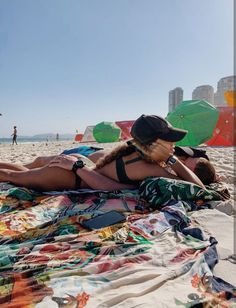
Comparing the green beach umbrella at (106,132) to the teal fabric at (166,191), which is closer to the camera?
the teal fabric at (166,191)

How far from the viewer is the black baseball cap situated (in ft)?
7.35

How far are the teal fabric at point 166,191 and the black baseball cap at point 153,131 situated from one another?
1.11 feet

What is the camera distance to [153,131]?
2.24m

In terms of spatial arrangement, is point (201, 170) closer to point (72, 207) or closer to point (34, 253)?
point (72, 207)

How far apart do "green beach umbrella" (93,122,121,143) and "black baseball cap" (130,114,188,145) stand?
1550cm

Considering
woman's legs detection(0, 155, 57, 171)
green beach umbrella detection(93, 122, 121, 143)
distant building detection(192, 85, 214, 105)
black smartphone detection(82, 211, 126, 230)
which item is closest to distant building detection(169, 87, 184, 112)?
distant building detection(192, 85, 214, 105)

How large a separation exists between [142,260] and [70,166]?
131 cm

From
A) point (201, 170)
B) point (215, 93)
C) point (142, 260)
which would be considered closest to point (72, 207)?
point (142, 260)

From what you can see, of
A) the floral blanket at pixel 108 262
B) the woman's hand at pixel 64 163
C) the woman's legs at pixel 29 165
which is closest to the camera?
the floral blanket at pixel 108 262

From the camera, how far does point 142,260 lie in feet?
3.99

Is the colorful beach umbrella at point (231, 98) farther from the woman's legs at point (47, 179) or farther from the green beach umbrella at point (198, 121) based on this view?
the woman's legs at point (47, 179)

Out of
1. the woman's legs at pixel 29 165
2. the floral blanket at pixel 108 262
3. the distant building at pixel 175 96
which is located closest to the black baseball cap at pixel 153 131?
the floral blanket at pixel 108 262

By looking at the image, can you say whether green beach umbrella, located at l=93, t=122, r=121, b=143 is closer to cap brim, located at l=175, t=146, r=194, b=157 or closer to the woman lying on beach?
cap brim, located at l=175, t=146, r=194, b=157

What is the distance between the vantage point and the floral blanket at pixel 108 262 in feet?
3.12
